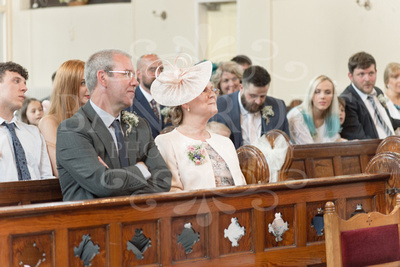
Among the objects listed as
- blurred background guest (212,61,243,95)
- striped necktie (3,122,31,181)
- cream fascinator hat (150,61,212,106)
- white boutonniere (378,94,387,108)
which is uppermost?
blurred background guest (212,61,243,95)

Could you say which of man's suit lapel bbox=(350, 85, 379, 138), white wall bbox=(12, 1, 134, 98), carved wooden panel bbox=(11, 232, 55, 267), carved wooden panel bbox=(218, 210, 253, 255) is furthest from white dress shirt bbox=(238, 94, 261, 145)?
white wall bbox=(12, 1, 134, 98)

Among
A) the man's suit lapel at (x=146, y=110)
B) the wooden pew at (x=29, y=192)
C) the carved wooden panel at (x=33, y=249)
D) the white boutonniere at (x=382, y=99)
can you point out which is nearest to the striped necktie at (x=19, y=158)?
the wooden pew at (x=29, y=192)

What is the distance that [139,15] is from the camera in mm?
9602

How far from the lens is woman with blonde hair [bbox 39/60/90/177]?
3879mm

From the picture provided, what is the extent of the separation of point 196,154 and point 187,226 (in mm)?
761

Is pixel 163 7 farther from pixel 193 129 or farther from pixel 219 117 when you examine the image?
pixel 193 129

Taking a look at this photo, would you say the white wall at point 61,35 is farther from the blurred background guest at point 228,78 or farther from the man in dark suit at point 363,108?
the man in dark suit at point 363,108

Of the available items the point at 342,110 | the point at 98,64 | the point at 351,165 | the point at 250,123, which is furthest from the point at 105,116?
the point at 342,110

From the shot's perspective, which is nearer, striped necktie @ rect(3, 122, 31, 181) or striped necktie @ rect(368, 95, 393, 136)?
striped necktie @ rect(3, 122, 31, 181)

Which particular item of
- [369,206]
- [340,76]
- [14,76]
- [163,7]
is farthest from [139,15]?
[369,206]

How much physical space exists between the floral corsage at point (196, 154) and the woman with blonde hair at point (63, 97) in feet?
2.91

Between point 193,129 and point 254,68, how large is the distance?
185cm

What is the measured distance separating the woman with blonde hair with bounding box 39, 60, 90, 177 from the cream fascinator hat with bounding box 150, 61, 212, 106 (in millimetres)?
612

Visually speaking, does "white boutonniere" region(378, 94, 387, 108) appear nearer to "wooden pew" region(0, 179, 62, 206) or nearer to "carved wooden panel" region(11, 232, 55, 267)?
"wooden pew" region(0, 179, 62, 206)
